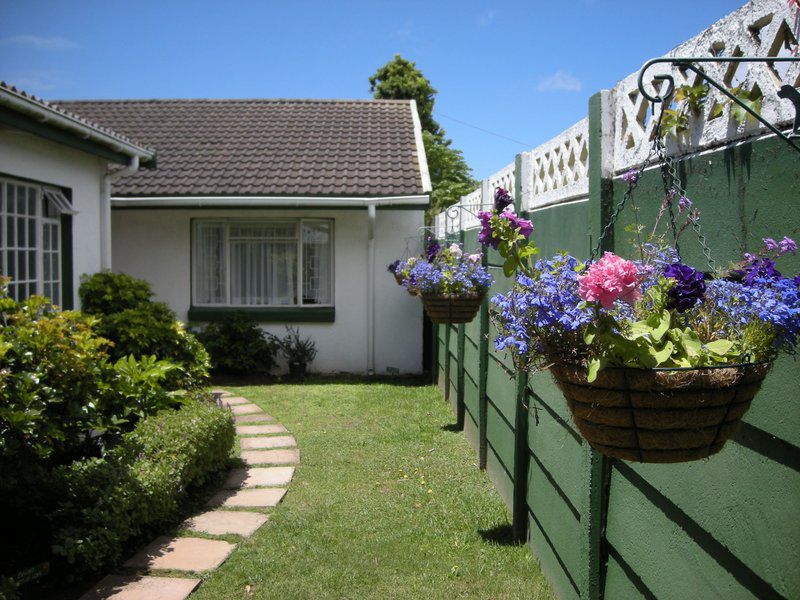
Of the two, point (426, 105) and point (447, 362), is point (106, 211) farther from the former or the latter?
point (426, 105)

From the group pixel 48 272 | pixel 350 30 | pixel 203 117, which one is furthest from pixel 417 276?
pixel 350 30

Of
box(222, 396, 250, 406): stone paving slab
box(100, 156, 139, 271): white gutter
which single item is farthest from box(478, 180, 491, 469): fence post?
box(100, 156, 139, 271): white gutter

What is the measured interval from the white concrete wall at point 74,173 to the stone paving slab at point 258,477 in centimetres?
300

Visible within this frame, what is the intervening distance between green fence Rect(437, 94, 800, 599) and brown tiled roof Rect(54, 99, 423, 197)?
7.36 meters

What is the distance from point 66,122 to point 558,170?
4.80 m

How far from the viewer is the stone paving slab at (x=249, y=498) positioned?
5484 mm

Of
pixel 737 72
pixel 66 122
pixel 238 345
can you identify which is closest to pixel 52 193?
pixel 66 122

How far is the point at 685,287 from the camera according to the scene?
167 centimetres

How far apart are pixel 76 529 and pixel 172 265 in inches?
309

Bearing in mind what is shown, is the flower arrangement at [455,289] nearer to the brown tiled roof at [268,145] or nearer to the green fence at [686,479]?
the green fence at [686,479]

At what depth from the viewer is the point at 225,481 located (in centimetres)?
609

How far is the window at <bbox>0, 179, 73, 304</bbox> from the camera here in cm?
667

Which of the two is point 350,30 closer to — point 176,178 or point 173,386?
point 176,178

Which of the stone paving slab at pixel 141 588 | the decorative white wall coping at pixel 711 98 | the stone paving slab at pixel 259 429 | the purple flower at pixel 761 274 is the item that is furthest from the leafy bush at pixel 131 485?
the purple flower at pixel 761 274
